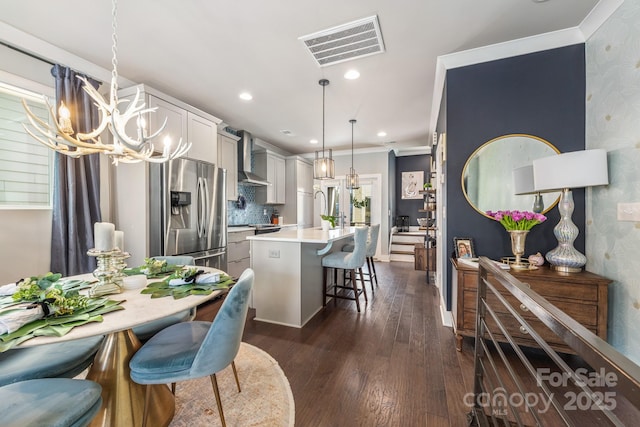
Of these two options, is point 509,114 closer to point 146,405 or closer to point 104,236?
point 104,236

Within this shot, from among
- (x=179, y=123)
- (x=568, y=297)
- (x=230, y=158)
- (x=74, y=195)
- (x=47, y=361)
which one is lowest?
(x=47, y=361)

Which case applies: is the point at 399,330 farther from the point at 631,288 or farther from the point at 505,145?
the point at 505,145

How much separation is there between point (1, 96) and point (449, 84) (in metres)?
4.10

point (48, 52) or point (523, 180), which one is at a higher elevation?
point (48, 52)

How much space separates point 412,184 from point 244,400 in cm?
629

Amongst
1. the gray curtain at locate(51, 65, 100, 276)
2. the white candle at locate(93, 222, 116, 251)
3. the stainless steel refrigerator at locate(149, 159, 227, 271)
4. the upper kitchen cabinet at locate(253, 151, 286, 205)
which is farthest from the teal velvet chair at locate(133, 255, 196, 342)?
the upper kitchen cabinet at locate(253, 151, 286, 205)

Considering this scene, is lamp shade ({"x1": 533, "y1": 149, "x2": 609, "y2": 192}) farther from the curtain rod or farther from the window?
the curtain rod

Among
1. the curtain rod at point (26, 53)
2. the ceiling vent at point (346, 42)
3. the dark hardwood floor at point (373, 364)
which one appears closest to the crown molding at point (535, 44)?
the ceiling vent at point (346, 42)

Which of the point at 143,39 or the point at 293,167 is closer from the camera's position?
the point at 143,39

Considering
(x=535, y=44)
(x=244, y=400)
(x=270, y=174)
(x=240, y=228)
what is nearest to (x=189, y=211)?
(x=240, y=228)

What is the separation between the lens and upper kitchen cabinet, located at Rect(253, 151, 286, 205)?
566 centimetres

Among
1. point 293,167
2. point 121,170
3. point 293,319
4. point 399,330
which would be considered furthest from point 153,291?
point 293,167

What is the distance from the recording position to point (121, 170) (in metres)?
3.07

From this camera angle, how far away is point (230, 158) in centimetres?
475
